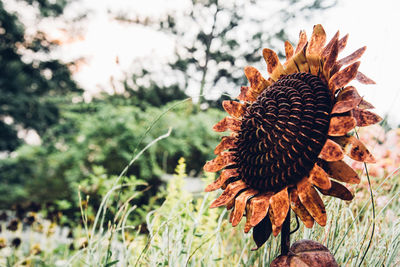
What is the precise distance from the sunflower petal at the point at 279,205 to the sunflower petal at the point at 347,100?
15 centimetres

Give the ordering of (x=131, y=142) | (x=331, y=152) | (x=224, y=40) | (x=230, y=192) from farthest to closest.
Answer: (x=224, y=40)
(x=131, y=142)
(x=230, y=192)
(x=331, y=152)

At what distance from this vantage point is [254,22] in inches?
245

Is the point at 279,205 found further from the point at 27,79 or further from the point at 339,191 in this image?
the point at 27,79

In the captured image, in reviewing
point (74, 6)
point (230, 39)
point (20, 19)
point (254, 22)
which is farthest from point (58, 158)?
point (74, 6)

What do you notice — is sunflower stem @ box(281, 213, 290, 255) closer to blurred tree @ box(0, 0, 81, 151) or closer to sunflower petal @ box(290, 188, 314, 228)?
sunflower petal @ box(290, 188, 314, 228)

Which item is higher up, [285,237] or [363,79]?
[363,79]

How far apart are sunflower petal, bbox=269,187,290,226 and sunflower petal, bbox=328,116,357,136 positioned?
115 millimetres

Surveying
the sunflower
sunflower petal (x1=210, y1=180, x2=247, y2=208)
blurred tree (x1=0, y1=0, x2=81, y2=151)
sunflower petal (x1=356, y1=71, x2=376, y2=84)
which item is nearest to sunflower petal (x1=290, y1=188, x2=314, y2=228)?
the sunflower

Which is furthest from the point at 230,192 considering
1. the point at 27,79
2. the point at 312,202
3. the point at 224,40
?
the point at 27,79

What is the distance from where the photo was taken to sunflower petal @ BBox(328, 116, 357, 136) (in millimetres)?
369

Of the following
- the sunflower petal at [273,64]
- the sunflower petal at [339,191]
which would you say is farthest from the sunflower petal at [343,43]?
the sunflower petal at [339,191]

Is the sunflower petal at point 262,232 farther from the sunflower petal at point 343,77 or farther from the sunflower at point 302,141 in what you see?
the sunflower petal at point 343,77

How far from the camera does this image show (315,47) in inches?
18.6

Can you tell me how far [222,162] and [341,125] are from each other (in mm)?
246
